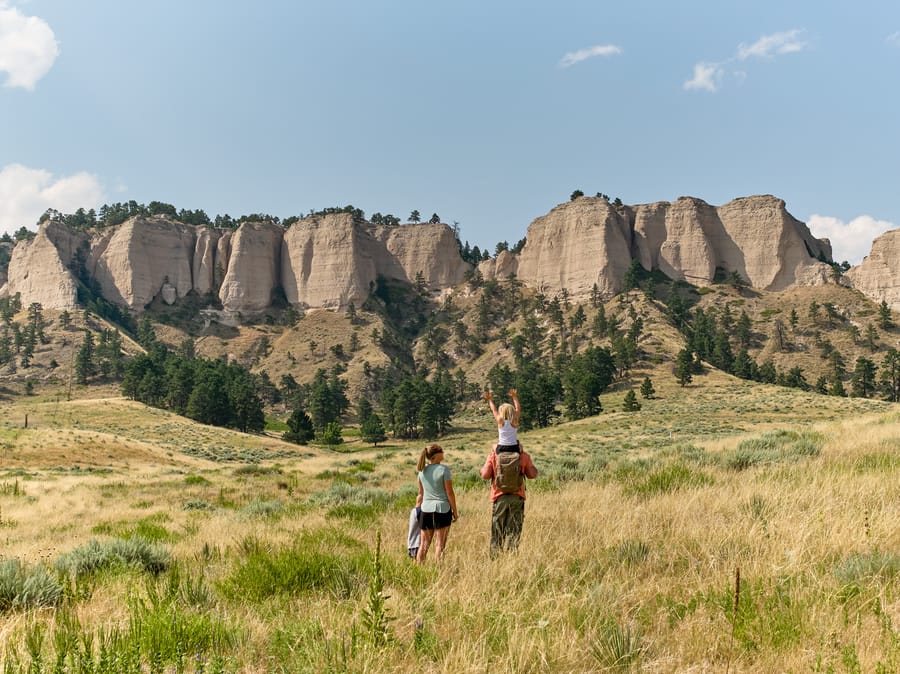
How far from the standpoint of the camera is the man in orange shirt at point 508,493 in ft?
19.4

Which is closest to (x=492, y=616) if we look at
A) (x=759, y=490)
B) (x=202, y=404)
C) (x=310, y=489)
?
(x=759, y=490)

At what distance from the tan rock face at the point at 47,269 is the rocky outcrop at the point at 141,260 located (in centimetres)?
654

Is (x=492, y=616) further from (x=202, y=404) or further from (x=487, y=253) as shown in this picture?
(x=487, y=253)

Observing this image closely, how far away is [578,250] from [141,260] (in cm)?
10760

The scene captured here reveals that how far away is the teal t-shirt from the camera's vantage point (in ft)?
20.6

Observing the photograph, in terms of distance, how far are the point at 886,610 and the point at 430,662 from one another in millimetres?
2734

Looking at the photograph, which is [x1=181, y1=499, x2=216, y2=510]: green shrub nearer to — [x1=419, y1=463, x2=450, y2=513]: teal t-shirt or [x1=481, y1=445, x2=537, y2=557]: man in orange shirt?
[x1=419, y1=463, x2=450, y2=513]: teal t-shirt

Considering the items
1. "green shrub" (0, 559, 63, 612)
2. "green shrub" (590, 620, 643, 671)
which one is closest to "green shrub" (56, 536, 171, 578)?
"green shrub" (0, 559, 63, 612)

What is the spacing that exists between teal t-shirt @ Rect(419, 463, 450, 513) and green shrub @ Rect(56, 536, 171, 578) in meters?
3.07

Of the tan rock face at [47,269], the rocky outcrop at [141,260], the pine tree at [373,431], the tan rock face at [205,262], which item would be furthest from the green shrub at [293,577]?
the rocky outcrop at [141,260]

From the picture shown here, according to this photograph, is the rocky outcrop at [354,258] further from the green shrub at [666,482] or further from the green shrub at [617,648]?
the green shrub at [617,648]

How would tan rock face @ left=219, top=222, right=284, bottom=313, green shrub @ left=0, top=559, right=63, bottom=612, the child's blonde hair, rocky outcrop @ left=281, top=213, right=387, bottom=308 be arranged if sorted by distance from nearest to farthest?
1. green shrub @ left=0, top=559, right=63, bottom=612
2. the child's blonde hair
3. rocky outcrop @ left=281, top=213, right=387, bottom=308
4. tan rock face @ left=219, top=222, right=284, bottom=313

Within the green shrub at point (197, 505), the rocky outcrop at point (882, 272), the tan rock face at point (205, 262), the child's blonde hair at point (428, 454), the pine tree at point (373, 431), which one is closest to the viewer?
the child's blonde hair at point (428, 454)

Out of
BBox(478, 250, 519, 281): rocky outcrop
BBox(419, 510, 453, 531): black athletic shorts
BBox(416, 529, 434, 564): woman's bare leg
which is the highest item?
BBox(478, 250, 519, 281): rocky outcrop
